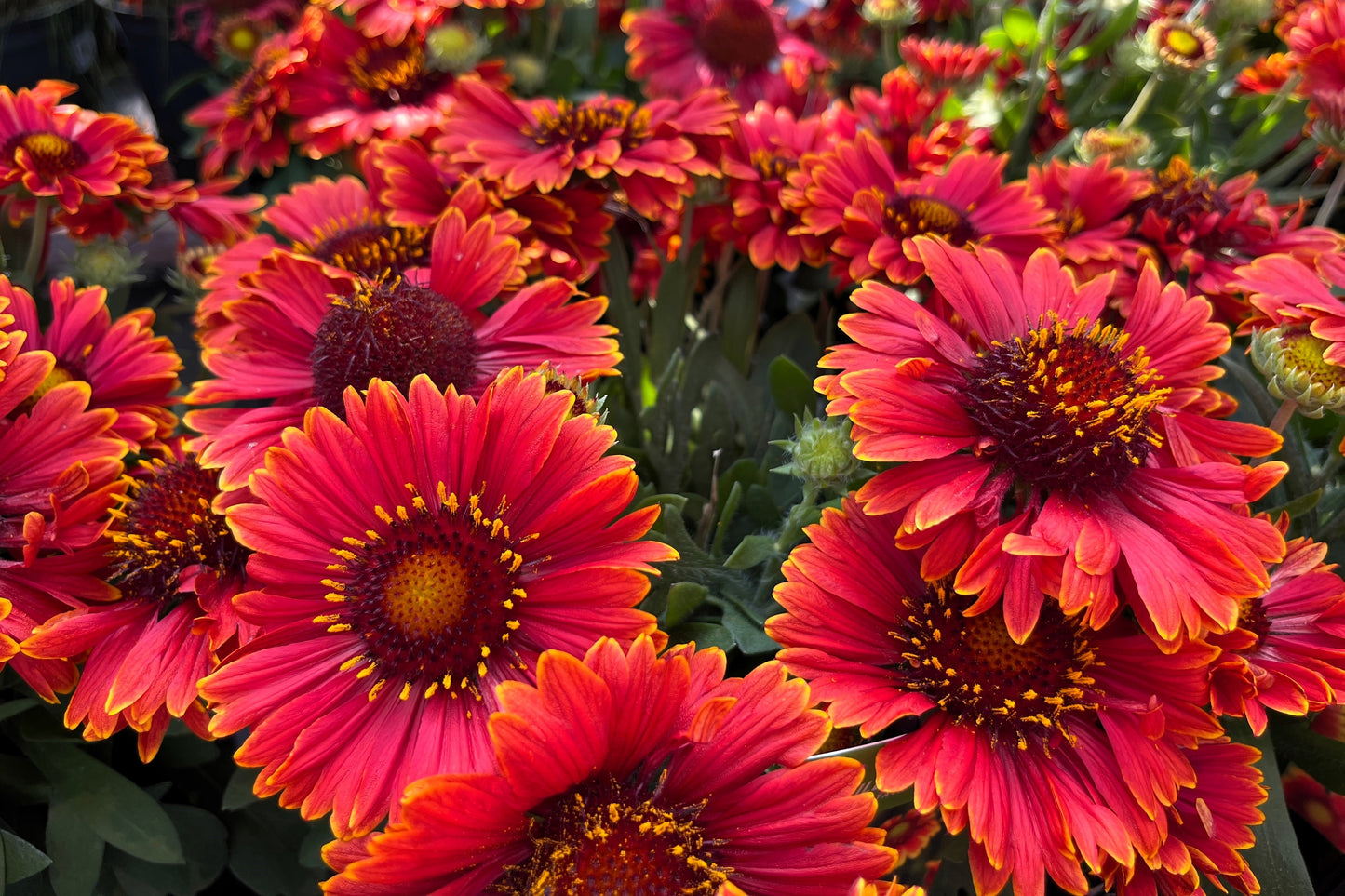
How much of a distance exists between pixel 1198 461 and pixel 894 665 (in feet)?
0.91

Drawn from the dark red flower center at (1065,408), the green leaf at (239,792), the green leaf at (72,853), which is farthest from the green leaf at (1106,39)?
the green leaf at (72,853)

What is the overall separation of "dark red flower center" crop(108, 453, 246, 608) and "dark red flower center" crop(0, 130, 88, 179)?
42 centimetres

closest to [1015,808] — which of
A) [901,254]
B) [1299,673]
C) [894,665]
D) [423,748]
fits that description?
[894,665]

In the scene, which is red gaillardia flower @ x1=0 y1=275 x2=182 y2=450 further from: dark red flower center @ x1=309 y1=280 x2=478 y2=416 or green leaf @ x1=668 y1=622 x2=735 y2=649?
green leaf @ x1=668 y1=622 x2=735 y2=649

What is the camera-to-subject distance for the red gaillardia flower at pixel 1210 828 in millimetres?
591

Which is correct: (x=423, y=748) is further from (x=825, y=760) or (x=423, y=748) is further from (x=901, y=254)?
(x=901, y=254)

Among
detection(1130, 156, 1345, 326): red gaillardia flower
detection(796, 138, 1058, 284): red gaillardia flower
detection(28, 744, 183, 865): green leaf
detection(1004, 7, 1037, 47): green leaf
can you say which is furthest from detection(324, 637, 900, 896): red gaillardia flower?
detection(1004, 7, 1037, 47): green leaf

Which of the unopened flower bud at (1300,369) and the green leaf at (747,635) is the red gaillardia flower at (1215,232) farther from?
the green leaf at (747,635)

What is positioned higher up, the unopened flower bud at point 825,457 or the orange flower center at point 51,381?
the unopened flower bud at point 825,457

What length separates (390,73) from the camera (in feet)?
4.28

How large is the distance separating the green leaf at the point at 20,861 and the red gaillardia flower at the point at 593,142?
0.69 metres

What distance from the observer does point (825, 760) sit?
50 cm

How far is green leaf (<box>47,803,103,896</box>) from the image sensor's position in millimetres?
720

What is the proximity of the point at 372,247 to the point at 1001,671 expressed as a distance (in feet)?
2.28
